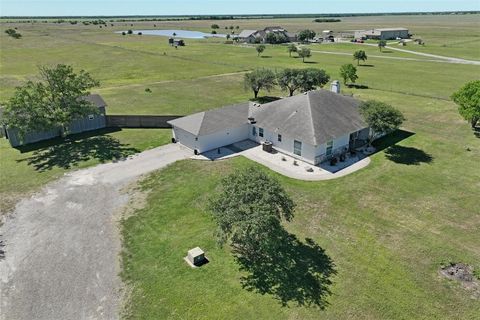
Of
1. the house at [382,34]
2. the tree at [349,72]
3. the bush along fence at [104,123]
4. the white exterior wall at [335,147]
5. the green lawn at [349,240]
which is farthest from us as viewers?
the house at [382,34]

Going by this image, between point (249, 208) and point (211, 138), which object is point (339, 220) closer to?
point (249, 208)

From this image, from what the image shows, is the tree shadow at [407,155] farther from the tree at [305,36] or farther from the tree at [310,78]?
the tree at [305,36]

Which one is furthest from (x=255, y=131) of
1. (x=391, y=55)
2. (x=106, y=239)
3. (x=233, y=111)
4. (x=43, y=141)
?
(x=391, y=55)

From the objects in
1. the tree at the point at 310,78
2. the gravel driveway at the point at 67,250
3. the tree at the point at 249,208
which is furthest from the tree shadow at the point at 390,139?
the gravel driveway at the point at 67,250

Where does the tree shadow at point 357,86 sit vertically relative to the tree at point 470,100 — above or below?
below

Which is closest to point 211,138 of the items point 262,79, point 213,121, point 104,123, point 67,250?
point 213,121

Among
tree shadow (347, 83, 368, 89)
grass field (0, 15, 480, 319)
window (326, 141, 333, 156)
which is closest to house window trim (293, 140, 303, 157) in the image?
window (326, 141, 333, 156)


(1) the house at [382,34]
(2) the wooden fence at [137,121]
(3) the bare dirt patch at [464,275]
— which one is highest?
(1) the house at [382,34]
